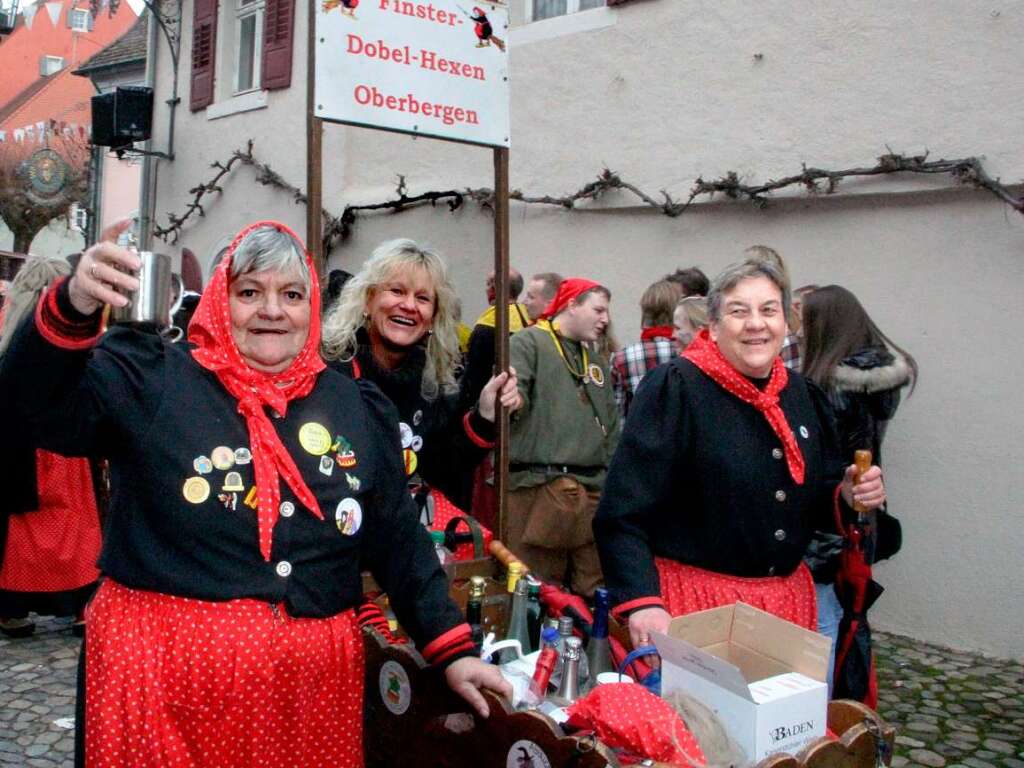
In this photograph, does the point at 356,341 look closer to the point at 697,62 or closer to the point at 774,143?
the point at 774,143

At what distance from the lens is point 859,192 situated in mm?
5660

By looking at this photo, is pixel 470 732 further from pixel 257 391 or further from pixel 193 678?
pixel 257 391

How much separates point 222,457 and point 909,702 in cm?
358

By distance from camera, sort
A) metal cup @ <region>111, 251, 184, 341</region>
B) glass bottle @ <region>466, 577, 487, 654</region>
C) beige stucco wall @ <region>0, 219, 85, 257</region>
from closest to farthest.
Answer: metal cup @ <region>111, 251, 184, 341</region>, glass bottle @ <region>466, 577, 487, 654</region>, beige stucco wall @ <region>0, 219, 85, 257</region>

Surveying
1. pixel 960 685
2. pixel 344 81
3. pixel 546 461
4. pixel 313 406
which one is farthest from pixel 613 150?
pixel 313 406

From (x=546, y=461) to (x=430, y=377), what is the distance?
158 cm

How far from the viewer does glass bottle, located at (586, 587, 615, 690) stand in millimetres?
2449

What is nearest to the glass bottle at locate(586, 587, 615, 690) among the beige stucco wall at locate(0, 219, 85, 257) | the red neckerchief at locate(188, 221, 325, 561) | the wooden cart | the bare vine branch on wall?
the wooden cart

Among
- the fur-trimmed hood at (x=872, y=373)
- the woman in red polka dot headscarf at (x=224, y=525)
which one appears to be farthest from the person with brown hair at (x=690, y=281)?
the woman in red polka dot headscarf at (x=224, y=525)

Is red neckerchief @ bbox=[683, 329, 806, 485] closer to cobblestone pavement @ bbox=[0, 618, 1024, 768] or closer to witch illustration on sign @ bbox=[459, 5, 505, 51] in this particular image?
witch illustration on sign @ bbox=[459, 5, 505, 51]

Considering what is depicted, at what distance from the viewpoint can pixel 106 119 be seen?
37.5 ft

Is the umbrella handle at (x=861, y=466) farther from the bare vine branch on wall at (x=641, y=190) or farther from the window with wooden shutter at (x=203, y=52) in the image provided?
the window with wooden shutter at (x=203, y=52)

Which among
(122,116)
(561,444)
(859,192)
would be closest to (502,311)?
(561,444)

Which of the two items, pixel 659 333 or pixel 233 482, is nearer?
pixel 233 482
